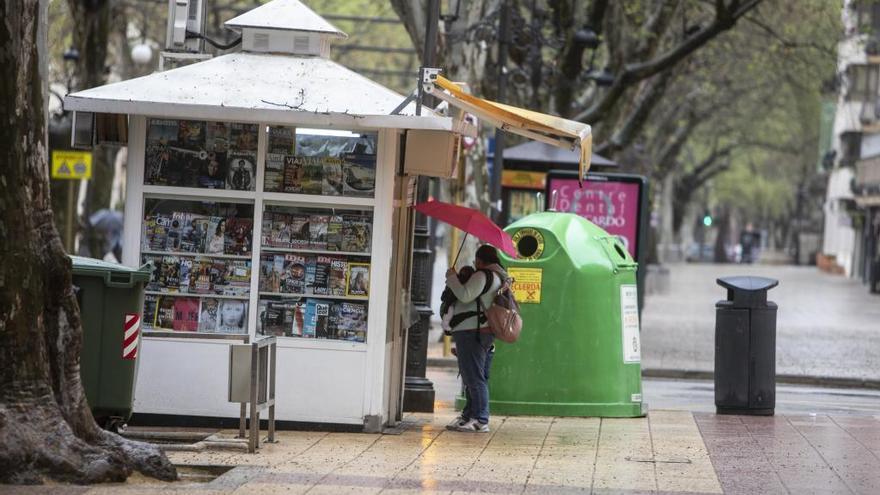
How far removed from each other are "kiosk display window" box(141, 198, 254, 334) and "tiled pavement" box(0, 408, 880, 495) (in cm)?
106

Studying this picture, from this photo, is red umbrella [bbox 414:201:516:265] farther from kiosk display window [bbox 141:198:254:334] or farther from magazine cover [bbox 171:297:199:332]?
magazine cover [bbox 171:297:199:332]

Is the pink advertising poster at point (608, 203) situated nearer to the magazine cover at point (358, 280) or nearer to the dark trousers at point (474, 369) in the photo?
the dark trousers at point (474, 369)

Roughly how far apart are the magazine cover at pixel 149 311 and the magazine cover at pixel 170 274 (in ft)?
0.38

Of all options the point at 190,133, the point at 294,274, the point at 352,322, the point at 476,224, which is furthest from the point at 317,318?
the point at 190,133

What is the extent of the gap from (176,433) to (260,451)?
112cm

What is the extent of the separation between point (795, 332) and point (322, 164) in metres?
17.7

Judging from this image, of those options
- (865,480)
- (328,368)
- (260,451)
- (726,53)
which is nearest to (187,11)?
(328,368)

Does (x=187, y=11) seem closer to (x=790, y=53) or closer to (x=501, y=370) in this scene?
(x=501, y=370)

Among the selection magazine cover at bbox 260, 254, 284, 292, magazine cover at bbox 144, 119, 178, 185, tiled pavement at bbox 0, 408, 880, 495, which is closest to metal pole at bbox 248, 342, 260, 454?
tiled pavement at bbox 0, 408, 880, 495

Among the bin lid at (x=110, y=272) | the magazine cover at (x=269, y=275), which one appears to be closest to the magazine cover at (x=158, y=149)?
the magazine cover at (x=269, y=275)

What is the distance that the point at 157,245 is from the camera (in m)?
11.7

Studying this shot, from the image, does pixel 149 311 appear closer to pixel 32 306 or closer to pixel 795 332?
pixel 32 306

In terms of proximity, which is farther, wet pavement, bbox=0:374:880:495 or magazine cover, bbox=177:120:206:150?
magazine cover, bbox=177:120:206:150

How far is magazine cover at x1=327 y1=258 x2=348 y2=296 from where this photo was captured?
456 inches
